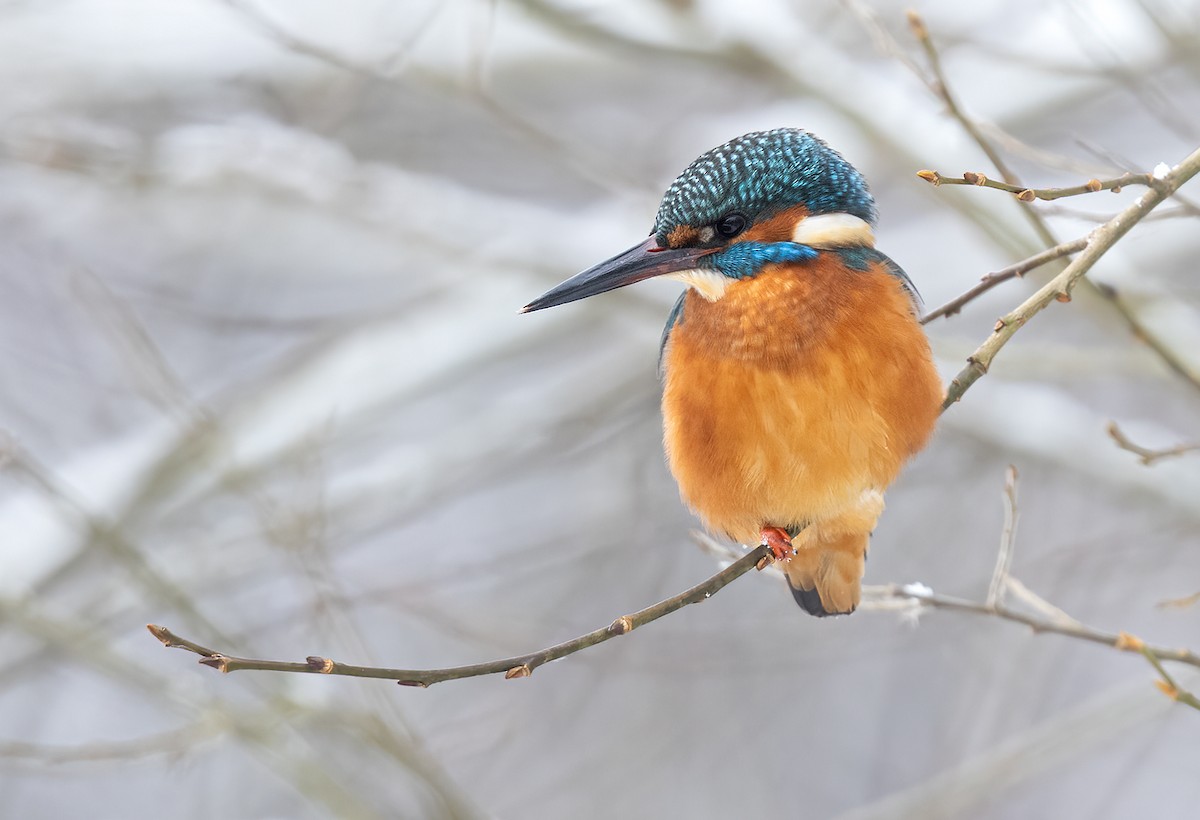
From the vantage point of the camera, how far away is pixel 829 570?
268 cm

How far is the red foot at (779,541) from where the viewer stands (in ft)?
8.00

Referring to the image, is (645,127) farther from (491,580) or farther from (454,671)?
(454,671)

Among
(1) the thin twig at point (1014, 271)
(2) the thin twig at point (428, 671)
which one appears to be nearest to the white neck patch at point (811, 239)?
(1) the thin twig at point (1014, 271)

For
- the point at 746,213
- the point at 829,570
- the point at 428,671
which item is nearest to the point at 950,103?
the point at 746,213

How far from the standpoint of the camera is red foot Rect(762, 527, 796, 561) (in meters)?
2.44

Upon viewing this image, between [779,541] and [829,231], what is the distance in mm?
648

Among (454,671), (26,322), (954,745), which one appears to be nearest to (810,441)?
(454,671)

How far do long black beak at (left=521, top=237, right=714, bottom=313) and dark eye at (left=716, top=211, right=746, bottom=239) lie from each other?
44mm

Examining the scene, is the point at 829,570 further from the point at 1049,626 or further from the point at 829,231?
the point at 829,231

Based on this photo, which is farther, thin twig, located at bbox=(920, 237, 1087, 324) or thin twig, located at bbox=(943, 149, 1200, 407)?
thin twig, located at bbox=(920, 237, 1087, 324)

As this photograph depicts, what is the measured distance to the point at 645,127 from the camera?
7395 millimetres

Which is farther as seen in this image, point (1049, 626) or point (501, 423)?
point (501, 423)

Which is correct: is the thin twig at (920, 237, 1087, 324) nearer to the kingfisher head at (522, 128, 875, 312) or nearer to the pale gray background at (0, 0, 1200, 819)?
the kingfisher head at (522, 128, 875, 312)

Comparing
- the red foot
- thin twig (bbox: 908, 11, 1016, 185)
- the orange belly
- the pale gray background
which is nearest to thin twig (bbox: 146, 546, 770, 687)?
the orange belly
